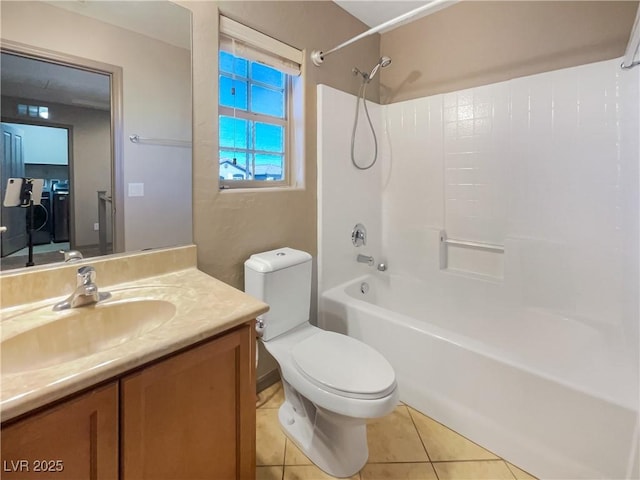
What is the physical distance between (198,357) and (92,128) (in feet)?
2.91

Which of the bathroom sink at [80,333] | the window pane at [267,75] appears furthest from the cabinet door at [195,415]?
the window pane at [267,75]

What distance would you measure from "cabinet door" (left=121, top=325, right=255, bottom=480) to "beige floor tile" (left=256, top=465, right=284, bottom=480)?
426mm

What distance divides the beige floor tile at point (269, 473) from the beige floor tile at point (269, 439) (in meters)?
0.03

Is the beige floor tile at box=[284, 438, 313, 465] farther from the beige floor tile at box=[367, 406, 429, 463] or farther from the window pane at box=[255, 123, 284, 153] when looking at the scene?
the window pane at box=[255, 123, 284, 153]

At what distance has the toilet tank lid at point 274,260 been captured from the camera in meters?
1.55

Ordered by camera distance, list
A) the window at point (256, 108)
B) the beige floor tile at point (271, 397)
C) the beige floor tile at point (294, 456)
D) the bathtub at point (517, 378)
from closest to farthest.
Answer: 1. the bathtub at point (517, 378)
2. the beige floor tile at point (294, 456)
3. the window at point (256, 108)
4. the beige floor tile at point (271, 397)

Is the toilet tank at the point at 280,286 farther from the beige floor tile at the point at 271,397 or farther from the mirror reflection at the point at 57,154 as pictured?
the mirror reflection at the point at 57,154

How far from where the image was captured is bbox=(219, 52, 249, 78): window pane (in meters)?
1.68

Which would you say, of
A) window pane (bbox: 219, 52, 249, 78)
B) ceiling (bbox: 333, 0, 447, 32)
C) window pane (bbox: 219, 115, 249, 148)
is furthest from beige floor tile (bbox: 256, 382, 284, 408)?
ceiling (bbox: 333, 0, 447, 32)

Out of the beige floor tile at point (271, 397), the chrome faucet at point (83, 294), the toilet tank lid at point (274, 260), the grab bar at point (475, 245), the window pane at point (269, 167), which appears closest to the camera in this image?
the chrome faucet at point (83, 294)

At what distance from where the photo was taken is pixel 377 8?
212cm

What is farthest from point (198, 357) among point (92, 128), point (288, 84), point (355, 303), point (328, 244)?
point (288, 84)

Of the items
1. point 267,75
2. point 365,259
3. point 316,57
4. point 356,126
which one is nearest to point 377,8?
point 316,57

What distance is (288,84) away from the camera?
6.48 ft
